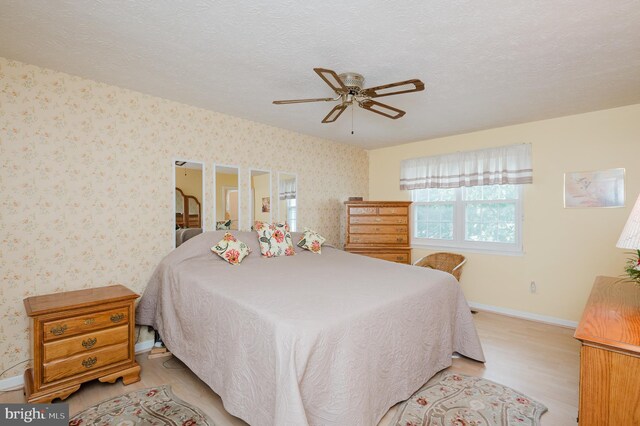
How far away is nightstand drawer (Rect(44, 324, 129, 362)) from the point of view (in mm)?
2016

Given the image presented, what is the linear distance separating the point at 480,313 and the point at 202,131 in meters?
4.15

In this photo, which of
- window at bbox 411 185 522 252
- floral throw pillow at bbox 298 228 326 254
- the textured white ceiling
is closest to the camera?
the textured white ceiling

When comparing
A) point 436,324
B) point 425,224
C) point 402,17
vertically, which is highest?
point 402,17

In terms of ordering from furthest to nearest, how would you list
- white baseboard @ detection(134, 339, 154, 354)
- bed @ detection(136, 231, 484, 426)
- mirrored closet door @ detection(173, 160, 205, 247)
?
mirrored closet door @ detection(173, 160, 205, 247), white baseboard @ detection(134, 339, 154, 354), bed @ detection(136, 231, 484, 426)

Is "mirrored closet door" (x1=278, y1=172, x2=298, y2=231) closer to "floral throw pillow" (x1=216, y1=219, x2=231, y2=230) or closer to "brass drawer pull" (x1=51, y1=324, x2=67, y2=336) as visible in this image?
"floral throw pillow" (x1=216, y1=219, x2=231, y2=230)

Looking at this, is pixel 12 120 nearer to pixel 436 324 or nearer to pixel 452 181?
pixel 436 324

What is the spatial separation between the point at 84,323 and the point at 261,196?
217 centimetres

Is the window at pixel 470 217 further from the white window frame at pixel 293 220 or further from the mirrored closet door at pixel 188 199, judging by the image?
the mirrored closet door at pixel 188 199

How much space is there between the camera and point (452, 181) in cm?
439

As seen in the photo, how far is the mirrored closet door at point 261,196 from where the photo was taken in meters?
3.76

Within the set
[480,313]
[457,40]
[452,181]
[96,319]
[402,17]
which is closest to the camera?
[402,17]

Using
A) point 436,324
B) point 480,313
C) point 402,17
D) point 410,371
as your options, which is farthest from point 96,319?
point 480,313

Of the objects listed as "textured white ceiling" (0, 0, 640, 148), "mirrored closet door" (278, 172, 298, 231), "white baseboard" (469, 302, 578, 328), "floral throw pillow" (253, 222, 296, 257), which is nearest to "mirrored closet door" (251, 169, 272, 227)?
"mirrored closet door" (278, 172, 298, 231)

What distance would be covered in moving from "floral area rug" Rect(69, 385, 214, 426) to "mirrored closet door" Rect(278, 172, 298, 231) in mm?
2359
